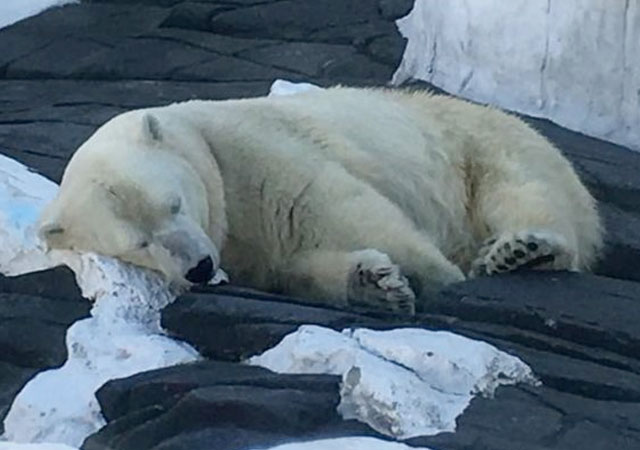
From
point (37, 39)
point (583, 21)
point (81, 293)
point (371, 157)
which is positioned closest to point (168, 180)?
point (81, 293)

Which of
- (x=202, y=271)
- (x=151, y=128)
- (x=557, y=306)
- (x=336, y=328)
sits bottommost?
(x=557, y=306)

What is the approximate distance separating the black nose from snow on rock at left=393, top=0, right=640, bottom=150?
8.27ft

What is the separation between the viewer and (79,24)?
8.41m

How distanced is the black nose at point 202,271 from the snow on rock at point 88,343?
0.40ft

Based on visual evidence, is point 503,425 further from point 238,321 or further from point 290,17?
point 290,17

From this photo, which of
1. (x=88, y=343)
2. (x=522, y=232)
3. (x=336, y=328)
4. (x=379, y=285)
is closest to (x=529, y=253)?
(x=522, y=232)

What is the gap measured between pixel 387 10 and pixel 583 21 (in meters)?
2.25

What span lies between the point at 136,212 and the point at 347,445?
1.12m

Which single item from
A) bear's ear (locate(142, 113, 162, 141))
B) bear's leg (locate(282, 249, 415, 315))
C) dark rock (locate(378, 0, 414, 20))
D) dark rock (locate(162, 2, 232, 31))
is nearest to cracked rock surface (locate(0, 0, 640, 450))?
bear's leg (locate(282, 249, 415, 315))

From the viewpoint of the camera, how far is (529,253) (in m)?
4.52

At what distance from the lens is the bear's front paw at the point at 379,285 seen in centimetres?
427

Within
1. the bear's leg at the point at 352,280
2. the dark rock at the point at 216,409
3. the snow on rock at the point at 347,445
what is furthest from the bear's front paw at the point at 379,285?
the snow on rock at the point at 347,445

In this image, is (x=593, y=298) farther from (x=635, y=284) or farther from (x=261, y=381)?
(x=261, y=381)

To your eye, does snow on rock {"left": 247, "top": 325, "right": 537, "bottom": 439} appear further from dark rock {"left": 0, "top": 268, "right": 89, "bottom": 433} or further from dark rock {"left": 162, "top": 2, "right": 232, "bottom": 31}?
dark rock {"left": 162, "top": 2, "right": 232, "bottom": 31}
